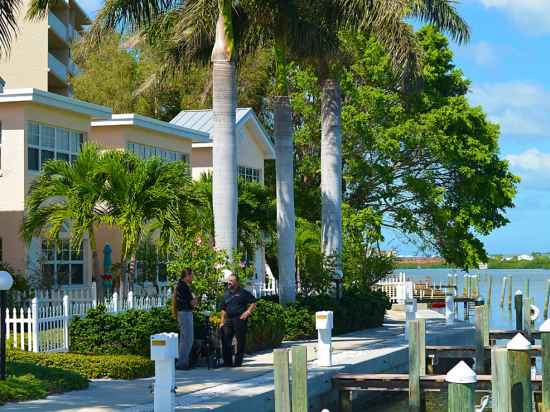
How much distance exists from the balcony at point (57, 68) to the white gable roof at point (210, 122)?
18202 millimetres

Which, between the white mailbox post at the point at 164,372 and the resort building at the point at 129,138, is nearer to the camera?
the white mailbox post at the point at 164,372

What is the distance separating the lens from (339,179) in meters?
32.0

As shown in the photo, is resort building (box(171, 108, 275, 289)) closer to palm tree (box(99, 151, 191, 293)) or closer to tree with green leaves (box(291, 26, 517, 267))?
tree with green leaves (box(291, 26, 517, 267))

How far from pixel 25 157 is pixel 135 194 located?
512cm

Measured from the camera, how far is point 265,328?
23844 mm

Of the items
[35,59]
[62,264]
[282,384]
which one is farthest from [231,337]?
[35,59]

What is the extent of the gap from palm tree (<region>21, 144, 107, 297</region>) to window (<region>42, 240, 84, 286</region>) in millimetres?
2642

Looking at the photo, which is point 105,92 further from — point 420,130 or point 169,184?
point 169,184

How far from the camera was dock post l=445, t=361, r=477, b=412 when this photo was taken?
10602mm

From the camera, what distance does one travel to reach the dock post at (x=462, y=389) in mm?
10602

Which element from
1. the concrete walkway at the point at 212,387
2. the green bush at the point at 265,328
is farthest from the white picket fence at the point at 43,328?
the green bush at the point at 265,328

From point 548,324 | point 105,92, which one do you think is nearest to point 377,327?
point 548,324

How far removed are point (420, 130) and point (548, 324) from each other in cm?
3263

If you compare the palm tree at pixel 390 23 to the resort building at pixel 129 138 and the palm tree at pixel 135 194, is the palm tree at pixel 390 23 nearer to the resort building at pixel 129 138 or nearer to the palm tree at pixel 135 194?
the palm tree at pixel 135 194
